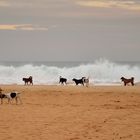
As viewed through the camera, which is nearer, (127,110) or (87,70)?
(127,110)

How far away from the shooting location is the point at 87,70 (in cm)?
6025

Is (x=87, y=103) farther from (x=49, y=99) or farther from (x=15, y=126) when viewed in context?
(x=15, y=126)

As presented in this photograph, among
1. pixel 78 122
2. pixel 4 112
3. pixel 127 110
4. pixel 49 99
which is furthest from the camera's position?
pixel 49 99

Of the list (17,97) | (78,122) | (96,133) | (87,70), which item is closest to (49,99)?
(17,97)

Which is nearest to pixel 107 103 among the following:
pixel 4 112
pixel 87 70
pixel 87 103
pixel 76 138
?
pixel 87 103

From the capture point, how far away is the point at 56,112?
1844cm

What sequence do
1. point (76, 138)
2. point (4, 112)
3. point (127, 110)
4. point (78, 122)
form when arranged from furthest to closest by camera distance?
1. point (127, 110)
2. point (4, 112)
3. point (78, 122)
4. point (76, 138)

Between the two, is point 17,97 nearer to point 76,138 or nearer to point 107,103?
point 107,103

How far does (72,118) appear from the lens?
54.8ft

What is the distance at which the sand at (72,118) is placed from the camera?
1342cm

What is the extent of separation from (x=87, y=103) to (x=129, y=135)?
29.1 ft

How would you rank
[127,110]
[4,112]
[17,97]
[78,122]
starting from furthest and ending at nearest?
1. [17,97]
2. [127,110]
3. [4,112]
4. [78,122]

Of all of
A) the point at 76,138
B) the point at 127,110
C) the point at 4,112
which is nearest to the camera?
the point at 76,138

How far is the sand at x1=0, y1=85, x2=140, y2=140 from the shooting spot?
528 inches
